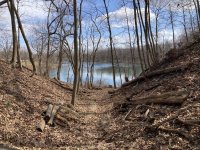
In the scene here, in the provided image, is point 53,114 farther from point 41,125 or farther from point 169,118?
point 169,118

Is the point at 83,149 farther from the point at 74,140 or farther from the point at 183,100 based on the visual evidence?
the point at 183,100

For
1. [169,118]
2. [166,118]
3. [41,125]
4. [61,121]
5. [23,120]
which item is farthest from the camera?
[61,121]

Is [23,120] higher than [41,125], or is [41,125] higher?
[23,120]

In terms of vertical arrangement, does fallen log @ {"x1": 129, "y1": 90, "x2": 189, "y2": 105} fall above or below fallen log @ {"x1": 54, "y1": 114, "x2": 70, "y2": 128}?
above

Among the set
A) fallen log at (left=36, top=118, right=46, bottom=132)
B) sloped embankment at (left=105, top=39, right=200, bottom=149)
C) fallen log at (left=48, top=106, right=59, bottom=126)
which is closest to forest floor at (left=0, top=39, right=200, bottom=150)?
sloped embankment at (left=105, top=39, right=200, bottom=149)

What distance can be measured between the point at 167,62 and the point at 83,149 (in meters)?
12.8

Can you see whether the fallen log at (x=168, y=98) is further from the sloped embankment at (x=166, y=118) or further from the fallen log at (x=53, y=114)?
the fallen log at (x=53, y=114)

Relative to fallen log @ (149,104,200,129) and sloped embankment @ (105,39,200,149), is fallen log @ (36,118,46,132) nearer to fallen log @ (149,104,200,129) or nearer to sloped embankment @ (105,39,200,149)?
sloped embankment @ (105,39,200,149)

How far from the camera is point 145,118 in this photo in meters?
10.2

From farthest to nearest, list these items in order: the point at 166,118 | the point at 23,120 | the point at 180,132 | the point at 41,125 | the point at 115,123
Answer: the point at 115,123, the point at 23,120, the point at 41,125, the point at 166,118, the point at 180,132

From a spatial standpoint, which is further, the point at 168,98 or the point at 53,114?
the point at 168,98

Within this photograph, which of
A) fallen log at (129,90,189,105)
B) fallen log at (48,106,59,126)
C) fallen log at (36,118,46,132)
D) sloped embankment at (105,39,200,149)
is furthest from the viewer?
fallen log at (129,90,189,105)

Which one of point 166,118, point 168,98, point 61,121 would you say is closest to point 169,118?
point 166,118

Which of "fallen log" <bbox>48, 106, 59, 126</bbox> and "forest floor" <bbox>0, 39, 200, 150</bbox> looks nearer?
"forest floor" <bbox>0, 39, 200, 150</bbox>
